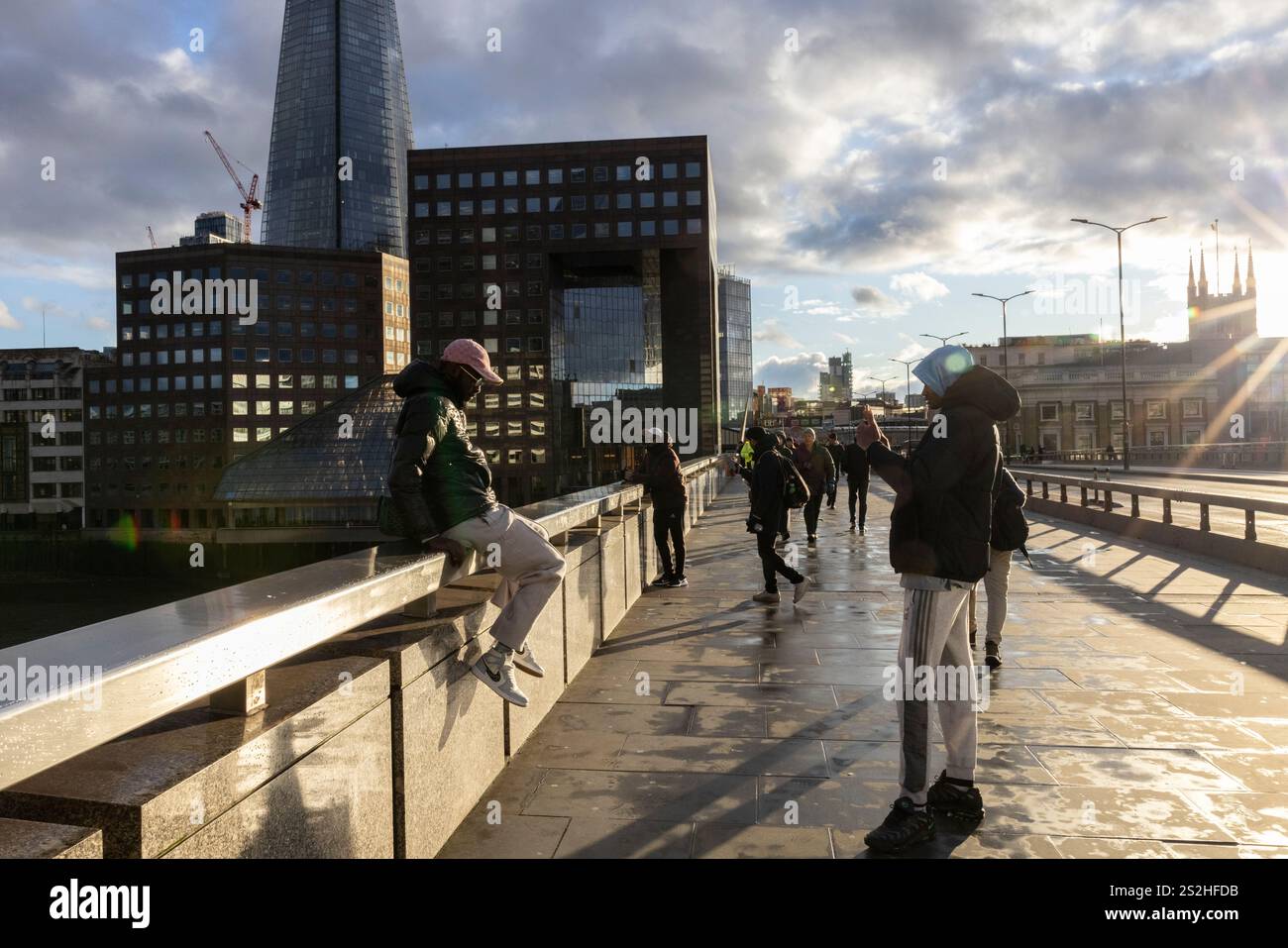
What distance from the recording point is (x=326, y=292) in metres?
113

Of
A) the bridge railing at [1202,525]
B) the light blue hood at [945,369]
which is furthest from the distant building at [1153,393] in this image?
the light blue hood at [945,369]

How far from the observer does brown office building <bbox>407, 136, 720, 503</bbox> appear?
9188cm

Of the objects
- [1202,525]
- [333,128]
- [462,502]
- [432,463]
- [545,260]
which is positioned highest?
[333,128]

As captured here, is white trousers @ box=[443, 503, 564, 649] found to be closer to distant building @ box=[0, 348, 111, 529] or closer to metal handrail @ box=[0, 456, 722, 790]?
metal handrail @ box=[0, 456, 722, 790]

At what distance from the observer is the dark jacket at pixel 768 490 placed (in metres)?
10.0

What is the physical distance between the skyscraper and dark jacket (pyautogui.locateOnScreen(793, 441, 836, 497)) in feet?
590

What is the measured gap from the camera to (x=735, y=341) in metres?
175

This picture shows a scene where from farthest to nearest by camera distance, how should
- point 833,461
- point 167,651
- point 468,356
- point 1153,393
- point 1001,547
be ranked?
point 1153,393
point 833,461
point 1001,547
point 468,356
point 167,651

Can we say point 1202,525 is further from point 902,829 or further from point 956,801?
point 902,829

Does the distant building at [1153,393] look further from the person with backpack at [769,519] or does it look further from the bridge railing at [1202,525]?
the person with backpack at [769,519]

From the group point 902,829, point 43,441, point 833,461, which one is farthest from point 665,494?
point 43,441

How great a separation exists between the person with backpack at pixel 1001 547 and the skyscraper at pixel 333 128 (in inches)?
7474

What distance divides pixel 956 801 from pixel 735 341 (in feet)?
572
